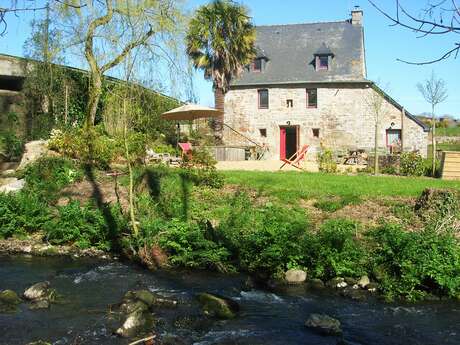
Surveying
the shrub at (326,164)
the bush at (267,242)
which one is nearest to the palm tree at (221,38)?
the shrub at (326,164)

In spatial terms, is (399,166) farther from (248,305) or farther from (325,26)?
(325,26)

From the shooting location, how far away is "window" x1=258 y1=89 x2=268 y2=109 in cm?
3084

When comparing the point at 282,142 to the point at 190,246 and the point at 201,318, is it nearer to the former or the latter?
the point at 190,246

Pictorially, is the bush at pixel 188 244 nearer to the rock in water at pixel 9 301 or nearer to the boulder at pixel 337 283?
the boulder at pixel 337 283

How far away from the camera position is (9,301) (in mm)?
7215

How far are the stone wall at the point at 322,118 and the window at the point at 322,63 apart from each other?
4.09 ft

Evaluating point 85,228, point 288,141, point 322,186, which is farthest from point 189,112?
point 288,141

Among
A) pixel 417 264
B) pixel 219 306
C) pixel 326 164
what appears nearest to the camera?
pixel 219 306

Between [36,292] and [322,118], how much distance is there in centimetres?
2452

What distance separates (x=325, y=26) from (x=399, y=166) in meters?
16.6

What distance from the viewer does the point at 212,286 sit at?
853cm

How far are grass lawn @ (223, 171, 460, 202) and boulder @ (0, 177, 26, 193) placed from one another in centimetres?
560

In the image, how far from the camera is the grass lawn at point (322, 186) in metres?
12.7

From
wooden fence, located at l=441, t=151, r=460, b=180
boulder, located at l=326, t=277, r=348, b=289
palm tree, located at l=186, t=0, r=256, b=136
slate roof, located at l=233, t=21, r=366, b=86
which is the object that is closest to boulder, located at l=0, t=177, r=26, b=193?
boulder, located at l=326, t=277, r=348, b=289
